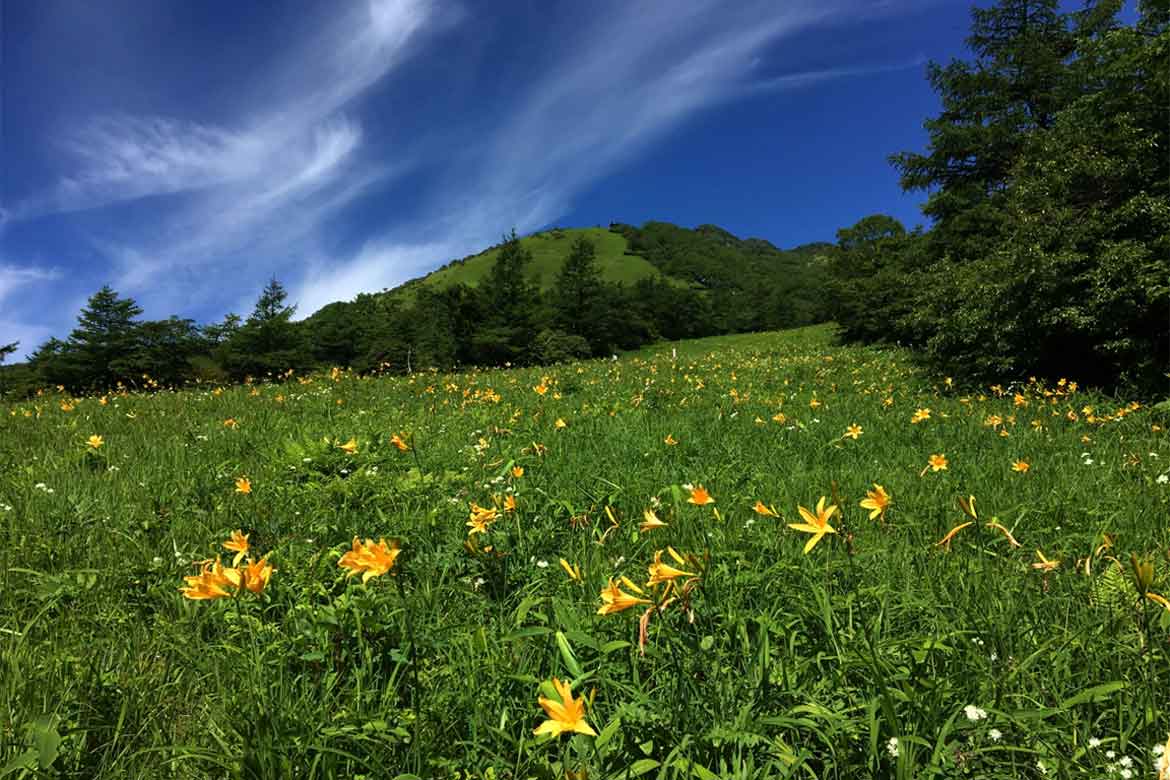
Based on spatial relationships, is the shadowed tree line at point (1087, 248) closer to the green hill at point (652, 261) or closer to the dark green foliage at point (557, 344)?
the dark green foliage at point (557, 344)

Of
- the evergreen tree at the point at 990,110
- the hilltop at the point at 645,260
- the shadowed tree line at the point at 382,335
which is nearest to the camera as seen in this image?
the evergreen tree at the point at 990,110

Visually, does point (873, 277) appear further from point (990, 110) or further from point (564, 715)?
point (564, 715)

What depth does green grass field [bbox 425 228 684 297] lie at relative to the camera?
3501 inches

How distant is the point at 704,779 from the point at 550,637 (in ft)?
Answer: 2.29

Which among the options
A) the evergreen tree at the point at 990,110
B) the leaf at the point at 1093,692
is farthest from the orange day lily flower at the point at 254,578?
the evergreen tree at the point at 990,110

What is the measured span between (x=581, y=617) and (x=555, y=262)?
99.1 meters

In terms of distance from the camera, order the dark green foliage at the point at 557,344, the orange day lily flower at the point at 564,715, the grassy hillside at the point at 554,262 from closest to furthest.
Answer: the orange day lily flower at the point at 564,715, the dark green foliage at the point at 557,344, the grassy hillside at the point at 554,262

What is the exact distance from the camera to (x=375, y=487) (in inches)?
123

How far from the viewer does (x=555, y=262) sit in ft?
319

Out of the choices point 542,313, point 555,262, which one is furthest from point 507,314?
point 555,262

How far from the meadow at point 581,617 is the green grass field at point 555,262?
77758mm

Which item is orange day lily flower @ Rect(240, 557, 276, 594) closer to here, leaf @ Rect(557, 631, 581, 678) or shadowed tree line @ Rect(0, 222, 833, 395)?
leaf @ Rect(557, 631, 581, 678)

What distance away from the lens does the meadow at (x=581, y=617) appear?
125cm

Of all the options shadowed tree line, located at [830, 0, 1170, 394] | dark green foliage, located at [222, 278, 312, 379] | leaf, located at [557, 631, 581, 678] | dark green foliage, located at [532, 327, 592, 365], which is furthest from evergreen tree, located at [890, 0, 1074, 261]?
dark green foliage, located at [222, 278, 312, 379]
